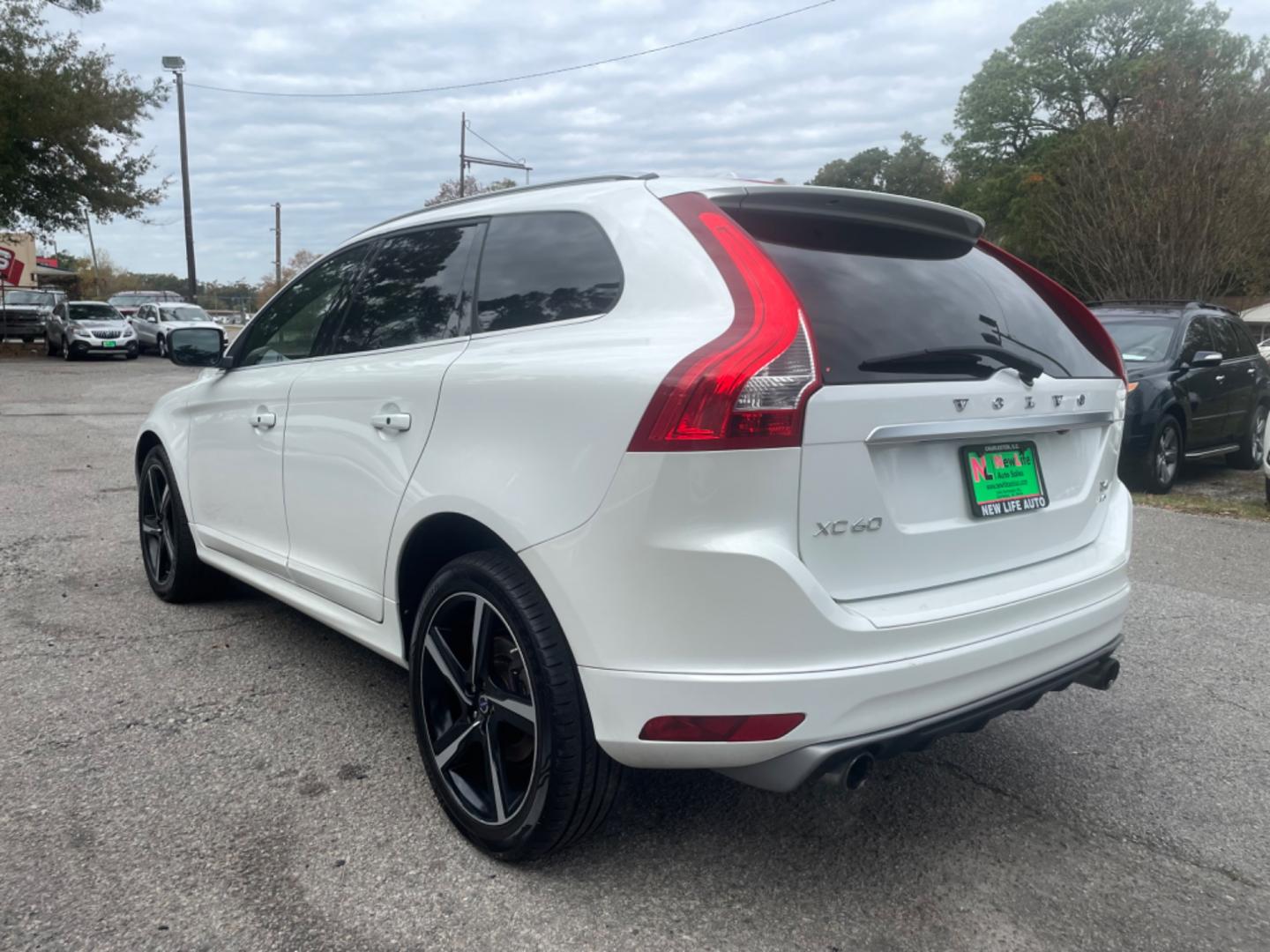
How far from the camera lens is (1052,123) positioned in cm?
4734

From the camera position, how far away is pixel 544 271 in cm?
282

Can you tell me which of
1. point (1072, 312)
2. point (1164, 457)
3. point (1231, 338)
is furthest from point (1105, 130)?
point (1072, 312)

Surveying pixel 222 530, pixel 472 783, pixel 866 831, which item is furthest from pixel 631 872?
pixel 222 530

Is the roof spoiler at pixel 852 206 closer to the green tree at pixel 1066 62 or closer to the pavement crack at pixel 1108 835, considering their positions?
the pavement crack at pixel 1108 835

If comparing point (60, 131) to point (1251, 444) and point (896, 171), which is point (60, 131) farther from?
point (896, 171)

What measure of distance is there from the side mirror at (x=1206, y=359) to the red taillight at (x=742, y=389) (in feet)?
26.6

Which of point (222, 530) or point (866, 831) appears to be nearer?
point (866, 831)

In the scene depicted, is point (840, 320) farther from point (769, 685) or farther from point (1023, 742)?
point (1023, 742)

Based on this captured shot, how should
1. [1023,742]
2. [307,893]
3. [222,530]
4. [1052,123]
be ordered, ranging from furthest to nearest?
1. [1052,123]
2. [222,530]
3. [1023,742]
4. [307,893]

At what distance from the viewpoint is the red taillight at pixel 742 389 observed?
7.11ft

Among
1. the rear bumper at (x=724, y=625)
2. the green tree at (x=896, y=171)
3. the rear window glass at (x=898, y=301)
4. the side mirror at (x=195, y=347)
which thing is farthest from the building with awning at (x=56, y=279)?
the rear bumper at (x=724, y=625)

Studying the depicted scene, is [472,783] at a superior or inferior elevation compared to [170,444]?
inferior

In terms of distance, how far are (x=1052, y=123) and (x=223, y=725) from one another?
51107mm

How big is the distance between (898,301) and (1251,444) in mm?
9917
